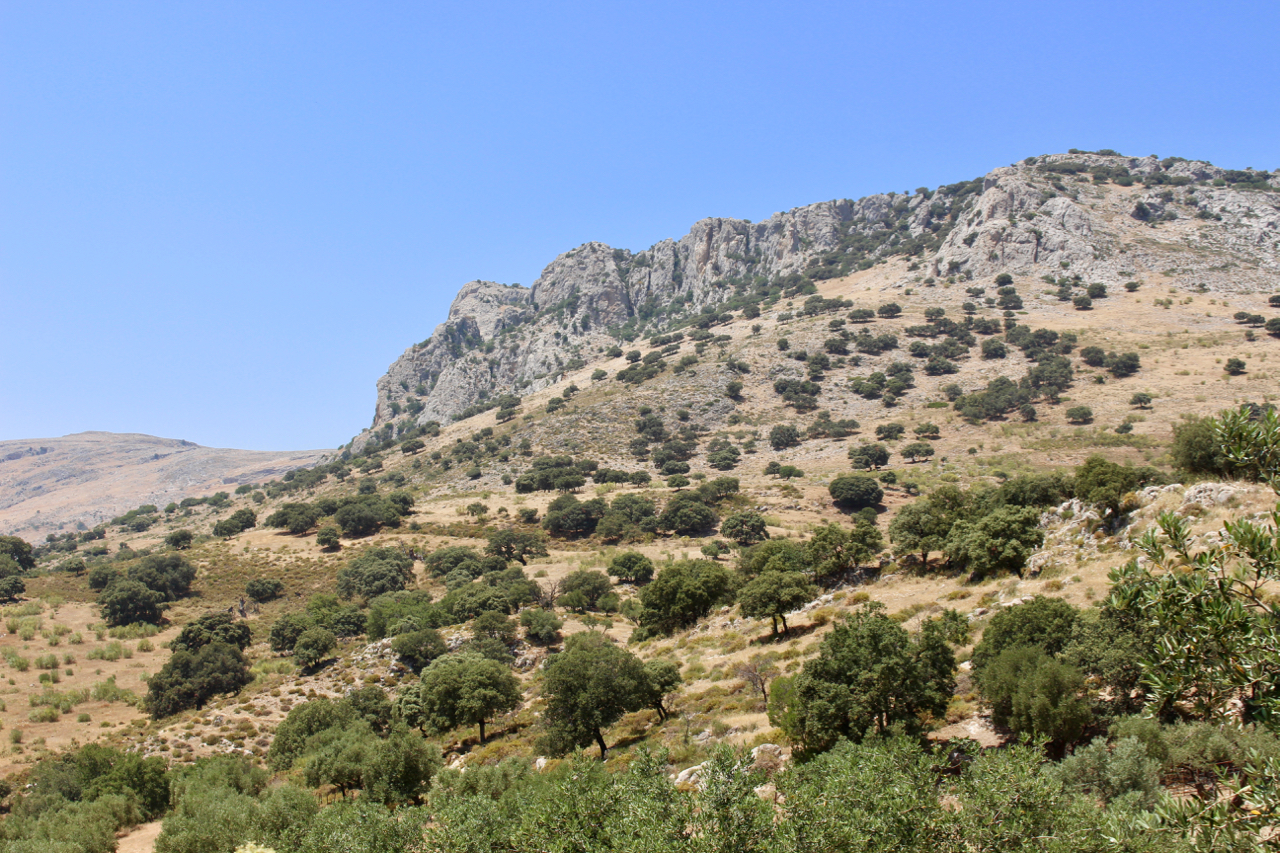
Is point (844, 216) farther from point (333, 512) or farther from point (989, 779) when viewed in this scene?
point (989, 779)

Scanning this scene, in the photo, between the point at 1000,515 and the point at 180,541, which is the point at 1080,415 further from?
the point at 180,541

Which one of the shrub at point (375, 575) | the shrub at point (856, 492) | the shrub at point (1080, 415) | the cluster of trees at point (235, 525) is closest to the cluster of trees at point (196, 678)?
the shrub at point (375, 575)

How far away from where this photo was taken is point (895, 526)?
34812 mm

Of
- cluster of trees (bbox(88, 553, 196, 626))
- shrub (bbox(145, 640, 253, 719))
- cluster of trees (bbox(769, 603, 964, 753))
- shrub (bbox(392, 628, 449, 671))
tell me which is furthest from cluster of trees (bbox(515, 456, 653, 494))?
cluster of trees (bbox(769, 603, 964, 753))

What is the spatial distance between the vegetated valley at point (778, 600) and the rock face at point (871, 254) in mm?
1333

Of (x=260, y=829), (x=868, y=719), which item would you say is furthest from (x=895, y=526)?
(x=260, y=829)

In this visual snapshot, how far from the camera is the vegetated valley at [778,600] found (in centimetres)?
973

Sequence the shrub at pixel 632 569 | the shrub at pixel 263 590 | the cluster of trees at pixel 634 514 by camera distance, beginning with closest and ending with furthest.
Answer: the shrub at pixel 632 569 < the shrub at pixel 263 590 < the cluster of trees at pixel 634 514

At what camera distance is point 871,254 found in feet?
497

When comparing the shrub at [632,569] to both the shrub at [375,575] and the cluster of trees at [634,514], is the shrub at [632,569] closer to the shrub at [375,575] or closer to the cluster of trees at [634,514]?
the cluster of trees at [634,514]

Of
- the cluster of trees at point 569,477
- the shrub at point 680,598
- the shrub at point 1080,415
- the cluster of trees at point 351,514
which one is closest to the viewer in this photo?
the shrub at point 680,598

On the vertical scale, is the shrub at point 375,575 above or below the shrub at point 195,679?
above

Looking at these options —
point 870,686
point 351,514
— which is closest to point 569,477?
point 351,514

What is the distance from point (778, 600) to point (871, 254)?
14113 centimetres
